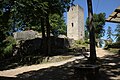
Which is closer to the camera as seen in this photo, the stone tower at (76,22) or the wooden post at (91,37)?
the wooden post at (91,37)

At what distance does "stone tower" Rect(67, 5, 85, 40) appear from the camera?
4625 cm

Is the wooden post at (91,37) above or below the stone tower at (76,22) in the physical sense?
below

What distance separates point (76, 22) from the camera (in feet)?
152

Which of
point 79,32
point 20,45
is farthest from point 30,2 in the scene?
point 79,32

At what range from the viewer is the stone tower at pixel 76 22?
4625 cm

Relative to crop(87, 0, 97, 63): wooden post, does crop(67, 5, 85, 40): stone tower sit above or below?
above

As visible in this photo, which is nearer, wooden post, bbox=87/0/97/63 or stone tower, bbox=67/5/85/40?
wooden post, bbox=87/0/97/63

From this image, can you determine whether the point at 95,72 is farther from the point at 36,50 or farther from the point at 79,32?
the point at 79,32

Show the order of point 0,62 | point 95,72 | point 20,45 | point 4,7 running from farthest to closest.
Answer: point 20,45, point 0,62, point 4,7, point 95,72

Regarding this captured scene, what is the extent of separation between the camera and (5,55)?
1154 inches

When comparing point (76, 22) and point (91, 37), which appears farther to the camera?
point (76, 22)

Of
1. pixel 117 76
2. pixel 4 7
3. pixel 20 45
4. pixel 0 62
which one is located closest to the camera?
pixel 117 76

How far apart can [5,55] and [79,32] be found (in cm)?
2129

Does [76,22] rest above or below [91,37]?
above
